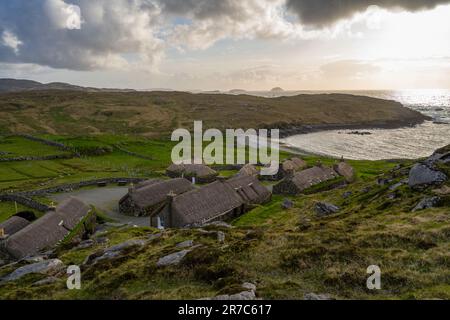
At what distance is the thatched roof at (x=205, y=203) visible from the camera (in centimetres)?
4066

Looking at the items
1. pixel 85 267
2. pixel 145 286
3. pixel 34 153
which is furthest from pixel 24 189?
pixel 145 286

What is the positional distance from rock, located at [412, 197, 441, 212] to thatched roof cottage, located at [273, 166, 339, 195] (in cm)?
2726

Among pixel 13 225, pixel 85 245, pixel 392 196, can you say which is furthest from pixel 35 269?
pixel 392 196

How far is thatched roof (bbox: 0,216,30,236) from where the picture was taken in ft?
127

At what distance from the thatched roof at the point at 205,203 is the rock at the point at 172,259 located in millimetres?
17836

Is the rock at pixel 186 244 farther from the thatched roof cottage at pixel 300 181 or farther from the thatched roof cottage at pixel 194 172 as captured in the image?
the thatched roof cottage at pixel 194 172

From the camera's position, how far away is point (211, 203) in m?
44.6

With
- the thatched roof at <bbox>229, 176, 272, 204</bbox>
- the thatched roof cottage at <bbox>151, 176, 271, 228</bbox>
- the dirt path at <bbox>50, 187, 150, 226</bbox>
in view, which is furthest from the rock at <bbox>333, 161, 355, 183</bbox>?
the dirt path at <bbox>50, 187, 150, 226</bbox>

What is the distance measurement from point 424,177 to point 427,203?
5.43 m

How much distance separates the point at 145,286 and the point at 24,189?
172ft

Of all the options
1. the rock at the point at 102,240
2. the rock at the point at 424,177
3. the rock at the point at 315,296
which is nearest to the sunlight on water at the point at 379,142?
the rock at the point at 424,177

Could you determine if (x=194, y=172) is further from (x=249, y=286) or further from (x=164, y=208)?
(x=249, y=286)

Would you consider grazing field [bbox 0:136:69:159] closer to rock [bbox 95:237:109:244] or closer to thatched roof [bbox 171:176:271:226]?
thatched roof [bbox 171:176:271:226]
